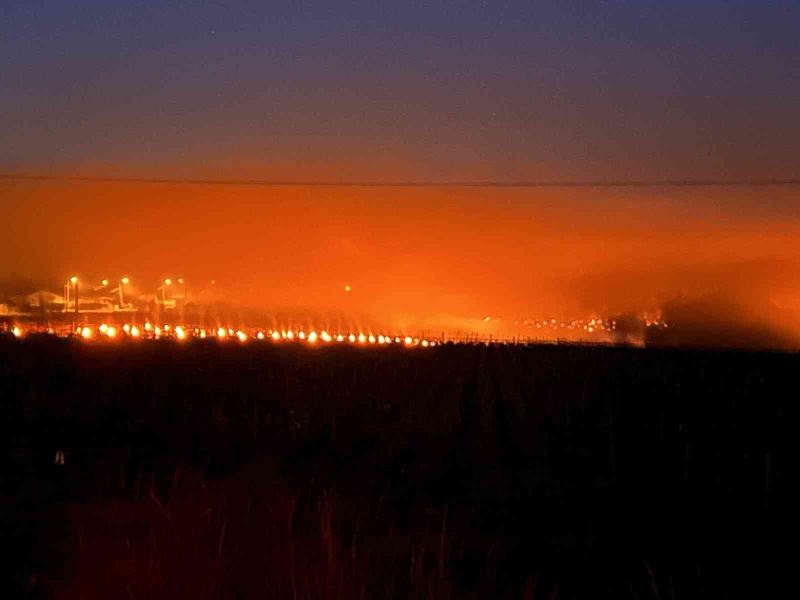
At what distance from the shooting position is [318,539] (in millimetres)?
9859

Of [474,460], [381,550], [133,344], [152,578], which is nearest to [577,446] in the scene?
[474,460]

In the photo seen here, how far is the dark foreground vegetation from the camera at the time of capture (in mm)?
8992

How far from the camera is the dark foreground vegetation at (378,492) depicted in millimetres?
8992

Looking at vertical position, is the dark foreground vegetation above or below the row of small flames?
below

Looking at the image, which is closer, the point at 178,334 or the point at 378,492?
the point at 378,492

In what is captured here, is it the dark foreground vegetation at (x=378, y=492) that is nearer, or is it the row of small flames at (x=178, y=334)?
the dark foreground vegetation at (x=378, y=492)

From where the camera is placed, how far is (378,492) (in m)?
14.1

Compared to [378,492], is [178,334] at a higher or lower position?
higher

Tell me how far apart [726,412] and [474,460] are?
1186cm

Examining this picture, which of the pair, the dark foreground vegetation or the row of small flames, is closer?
the dark foreground vegetation

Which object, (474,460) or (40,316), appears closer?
(474,460)

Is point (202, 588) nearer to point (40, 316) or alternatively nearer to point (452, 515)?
point (452, 515)

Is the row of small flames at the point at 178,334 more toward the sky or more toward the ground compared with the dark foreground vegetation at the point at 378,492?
more toward the sky

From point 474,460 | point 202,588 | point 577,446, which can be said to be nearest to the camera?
point 202,588
